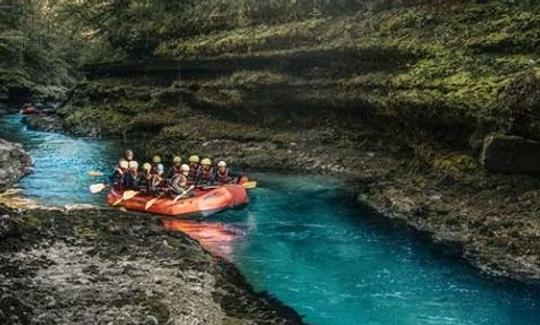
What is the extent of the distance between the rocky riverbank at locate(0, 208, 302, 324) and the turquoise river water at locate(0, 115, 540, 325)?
105 cm

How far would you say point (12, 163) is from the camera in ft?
73.5

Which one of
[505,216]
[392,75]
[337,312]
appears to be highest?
[392,75]

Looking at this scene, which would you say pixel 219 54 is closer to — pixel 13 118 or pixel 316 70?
pixel 316 70

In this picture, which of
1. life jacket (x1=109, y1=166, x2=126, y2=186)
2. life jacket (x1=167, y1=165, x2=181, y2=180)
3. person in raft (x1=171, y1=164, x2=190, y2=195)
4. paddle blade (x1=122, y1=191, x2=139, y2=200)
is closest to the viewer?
paddle blade (x1=122, y1=191, x2=139, y2=200)

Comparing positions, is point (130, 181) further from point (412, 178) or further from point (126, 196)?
point (412, 178)

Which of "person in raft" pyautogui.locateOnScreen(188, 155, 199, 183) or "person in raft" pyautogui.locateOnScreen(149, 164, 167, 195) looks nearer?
"person in raft" pyautogui.locateOnScreen(149, 164, 167, 195)

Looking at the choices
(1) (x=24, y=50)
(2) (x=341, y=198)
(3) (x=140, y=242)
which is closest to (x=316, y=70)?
(2) (x=341, y=198)

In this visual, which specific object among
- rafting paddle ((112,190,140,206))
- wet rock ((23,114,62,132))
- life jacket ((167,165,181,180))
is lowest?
rafting paddle ((112,190,140,206))

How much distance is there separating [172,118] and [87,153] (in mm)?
4386

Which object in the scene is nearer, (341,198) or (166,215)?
(166,215)

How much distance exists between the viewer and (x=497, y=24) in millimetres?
18734

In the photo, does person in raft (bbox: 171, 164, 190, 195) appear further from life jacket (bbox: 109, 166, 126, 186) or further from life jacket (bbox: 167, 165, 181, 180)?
life jacket (bbox: 109, 166, 126, 186)

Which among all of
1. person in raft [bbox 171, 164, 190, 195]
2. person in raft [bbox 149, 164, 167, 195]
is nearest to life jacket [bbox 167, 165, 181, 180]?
person in raft [bbox 171, 164, 190, 195]

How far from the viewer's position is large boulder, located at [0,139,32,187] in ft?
69.2
